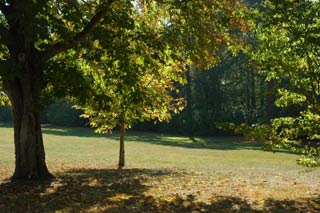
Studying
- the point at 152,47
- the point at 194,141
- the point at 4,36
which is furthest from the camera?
the point at 194,141

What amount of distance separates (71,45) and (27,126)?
2.62 m

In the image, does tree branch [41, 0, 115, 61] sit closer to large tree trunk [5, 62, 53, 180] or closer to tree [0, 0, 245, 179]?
tree [0, 0, 245, 179]

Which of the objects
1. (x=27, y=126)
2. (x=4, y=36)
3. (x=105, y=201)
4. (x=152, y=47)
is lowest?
(x=105, y=201)

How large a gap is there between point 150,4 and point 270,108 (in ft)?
133

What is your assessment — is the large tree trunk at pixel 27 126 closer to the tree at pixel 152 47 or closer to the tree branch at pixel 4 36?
the tree branch at pixel 4 36

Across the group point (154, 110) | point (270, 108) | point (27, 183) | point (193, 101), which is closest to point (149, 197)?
point (27, 183)

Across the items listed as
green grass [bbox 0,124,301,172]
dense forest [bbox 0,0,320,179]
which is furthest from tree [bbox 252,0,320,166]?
green grass [bbox 0,124,301,172]

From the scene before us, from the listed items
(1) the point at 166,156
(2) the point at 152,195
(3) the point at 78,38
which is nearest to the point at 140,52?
(3) the point at 78,38

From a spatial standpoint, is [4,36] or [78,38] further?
[78,38]

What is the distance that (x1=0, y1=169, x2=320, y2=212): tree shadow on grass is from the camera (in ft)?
29.0

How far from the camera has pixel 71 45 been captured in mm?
12273

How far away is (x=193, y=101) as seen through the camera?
202ft

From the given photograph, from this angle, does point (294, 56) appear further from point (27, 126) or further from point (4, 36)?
point (27, 126)

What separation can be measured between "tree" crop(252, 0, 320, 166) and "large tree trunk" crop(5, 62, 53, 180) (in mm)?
6311
